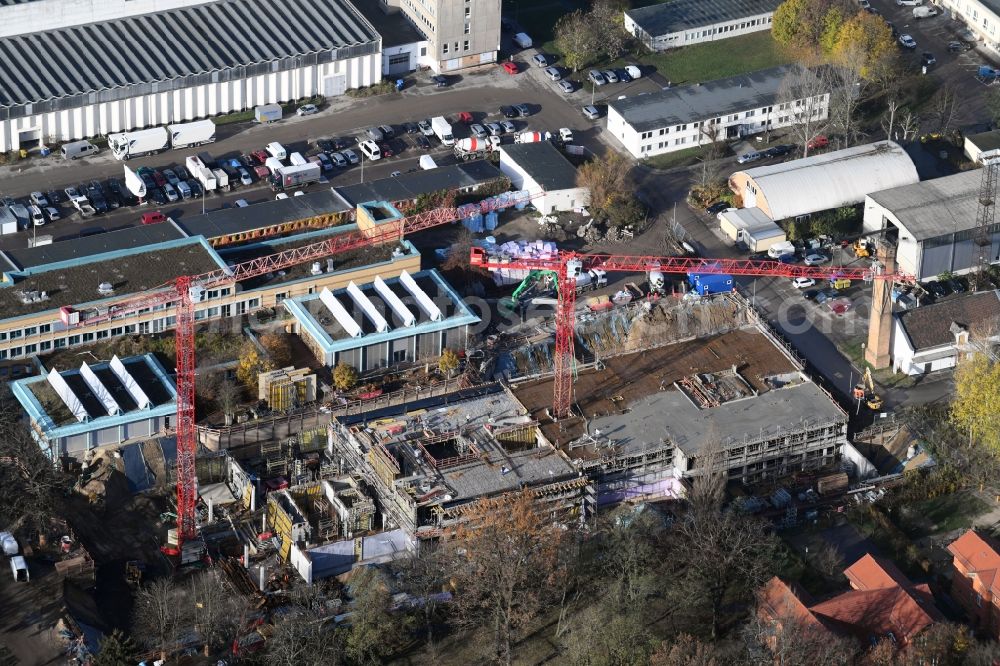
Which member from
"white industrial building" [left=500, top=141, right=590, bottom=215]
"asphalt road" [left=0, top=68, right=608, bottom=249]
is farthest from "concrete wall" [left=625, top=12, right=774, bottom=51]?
"white industrial building" [left=500, top=141, right=590, bottom=215]

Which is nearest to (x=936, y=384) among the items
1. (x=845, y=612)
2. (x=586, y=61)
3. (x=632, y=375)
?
(x=632, y=375)

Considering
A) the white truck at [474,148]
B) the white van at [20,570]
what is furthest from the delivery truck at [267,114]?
the white van at [20,570]

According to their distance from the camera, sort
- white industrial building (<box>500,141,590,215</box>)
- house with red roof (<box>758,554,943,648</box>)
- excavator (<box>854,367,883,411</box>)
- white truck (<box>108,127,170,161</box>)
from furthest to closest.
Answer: white truck (<box>108,127,170,161</box>) < white industrial building (<box>500,141,590,215</box>) < excavator (<box>854,367,883,411</box>) < house with red roof (<box>758,554,943,648</box>)

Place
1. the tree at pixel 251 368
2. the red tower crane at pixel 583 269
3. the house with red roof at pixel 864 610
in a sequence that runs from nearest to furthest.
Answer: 1. the house with red roof at pixel 864 610
2. the red tower crane at pixel 583 269
3. the tree at pixel 251 368

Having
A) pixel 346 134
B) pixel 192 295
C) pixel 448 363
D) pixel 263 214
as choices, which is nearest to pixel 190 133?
pixel 346 134

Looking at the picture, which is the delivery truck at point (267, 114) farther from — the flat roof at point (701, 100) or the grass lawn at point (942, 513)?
the grass lawn at point (942, 513)

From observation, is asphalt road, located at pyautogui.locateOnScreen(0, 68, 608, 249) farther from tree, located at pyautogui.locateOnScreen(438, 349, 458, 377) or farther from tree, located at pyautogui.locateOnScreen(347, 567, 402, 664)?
tree, located at pyautogui.locateOnScreen(347, 567, 402, 664)
